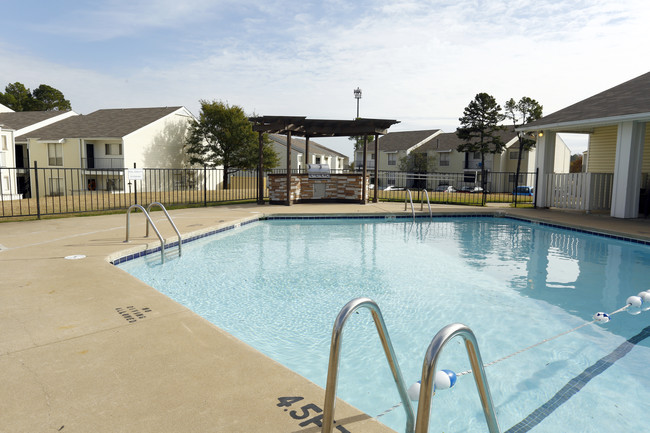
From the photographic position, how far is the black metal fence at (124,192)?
Result: 48.4ft

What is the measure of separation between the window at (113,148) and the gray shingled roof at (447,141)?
3448 cm

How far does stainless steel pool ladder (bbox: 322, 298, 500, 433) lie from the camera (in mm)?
1728

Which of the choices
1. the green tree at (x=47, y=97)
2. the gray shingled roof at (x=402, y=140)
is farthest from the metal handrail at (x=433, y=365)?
the green tree at (x=47, y=97)

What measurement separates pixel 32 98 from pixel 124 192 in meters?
45.5

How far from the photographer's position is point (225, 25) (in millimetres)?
14039

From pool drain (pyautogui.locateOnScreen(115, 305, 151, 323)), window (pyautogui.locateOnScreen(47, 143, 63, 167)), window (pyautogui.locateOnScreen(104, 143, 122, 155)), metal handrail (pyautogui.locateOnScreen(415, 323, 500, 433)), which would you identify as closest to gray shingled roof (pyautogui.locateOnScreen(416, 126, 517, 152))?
window (pyautogui.locateOnScreen(104, 143, 122, 155))

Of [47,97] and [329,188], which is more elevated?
[47,97]

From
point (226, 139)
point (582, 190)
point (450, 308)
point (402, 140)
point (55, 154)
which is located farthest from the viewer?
point (402, 140)

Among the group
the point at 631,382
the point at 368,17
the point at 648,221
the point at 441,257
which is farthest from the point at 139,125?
the point at 631,382

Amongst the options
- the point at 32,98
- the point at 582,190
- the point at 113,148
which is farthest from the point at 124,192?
the point at 32,98

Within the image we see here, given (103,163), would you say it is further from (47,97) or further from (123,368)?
(123,368)

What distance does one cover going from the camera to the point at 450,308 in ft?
18.1

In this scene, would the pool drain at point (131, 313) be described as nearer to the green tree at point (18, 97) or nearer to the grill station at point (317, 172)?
the grill station at point (317, 172)

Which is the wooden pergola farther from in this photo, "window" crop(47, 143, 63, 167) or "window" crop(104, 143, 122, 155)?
"window" crop(47, 143, 63, 167)
